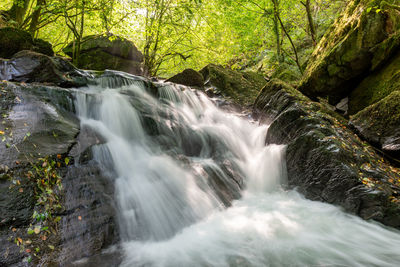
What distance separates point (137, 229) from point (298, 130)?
3.58 metres

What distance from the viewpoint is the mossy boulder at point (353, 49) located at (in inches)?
178

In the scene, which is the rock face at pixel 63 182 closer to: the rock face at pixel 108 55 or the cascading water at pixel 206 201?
the cascading water at pixel 206 201

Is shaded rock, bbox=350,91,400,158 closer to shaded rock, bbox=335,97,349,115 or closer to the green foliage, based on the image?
shaded rock, bbox=335,97,349,115

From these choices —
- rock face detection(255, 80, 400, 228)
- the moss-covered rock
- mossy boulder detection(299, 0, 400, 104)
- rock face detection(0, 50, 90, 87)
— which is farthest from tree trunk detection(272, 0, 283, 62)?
rock face detection(0, 50, 90, 87)

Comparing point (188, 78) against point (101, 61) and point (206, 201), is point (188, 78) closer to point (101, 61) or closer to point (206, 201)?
point (101, 61)

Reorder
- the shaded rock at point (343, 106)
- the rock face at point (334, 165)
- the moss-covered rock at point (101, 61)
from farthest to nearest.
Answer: the moss-covered rock at point (101, 61) < the shaded rock at point (343, 106) < the rock face at point (334, 165)

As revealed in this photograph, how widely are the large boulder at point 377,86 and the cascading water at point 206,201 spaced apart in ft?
7.52

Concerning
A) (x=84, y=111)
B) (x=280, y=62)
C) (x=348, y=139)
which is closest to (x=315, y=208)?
(x=348, y=139)

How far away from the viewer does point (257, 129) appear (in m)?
6.30

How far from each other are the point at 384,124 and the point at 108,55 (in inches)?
447

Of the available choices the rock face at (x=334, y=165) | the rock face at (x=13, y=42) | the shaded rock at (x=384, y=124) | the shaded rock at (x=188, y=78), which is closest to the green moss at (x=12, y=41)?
the rock face at (x=13, y=42)

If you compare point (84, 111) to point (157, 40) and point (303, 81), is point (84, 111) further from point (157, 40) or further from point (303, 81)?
point (157, 40)

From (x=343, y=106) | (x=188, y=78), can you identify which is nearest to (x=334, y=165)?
(x=343, y=106)

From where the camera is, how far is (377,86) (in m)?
4.64
